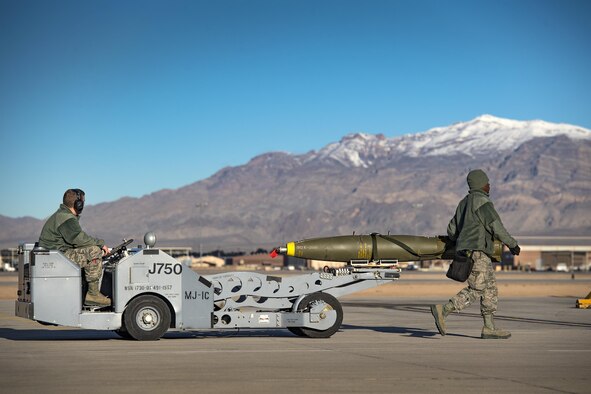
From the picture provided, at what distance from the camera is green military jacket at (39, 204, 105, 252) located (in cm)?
1741

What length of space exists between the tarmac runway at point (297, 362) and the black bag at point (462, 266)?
3.50ft

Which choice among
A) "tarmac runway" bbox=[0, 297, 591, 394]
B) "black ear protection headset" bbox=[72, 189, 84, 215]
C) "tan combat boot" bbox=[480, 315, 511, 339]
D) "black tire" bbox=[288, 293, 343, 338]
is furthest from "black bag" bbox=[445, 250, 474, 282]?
"black ear protection headset" bbox=[72, 189, 84, 215]

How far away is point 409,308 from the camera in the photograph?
32.2m

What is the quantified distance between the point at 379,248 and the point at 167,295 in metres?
4.25

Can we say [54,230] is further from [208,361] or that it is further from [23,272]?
[208,361]

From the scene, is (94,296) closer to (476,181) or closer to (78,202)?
(78,202)

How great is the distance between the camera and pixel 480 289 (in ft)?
58.2

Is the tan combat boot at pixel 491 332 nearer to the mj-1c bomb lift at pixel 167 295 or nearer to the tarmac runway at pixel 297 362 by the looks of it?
the tarmac runway at pixel 297 362

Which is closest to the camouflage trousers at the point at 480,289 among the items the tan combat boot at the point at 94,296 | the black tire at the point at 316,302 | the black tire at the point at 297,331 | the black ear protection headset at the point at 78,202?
the black tire at the point at 316,302

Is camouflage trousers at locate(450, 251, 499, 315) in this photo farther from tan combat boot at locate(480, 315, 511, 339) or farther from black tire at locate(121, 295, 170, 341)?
black tire at locate(121, 295, 170, 341)

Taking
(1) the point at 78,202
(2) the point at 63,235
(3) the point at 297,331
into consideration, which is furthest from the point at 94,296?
(3) the point at 297,331

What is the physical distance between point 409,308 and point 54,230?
16.6m

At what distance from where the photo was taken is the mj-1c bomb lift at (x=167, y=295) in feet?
55.9

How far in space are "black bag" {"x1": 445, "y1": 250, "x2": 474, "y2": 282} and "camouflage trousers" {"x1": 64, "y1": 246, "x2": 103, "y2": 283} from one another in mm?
5790
